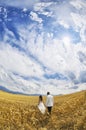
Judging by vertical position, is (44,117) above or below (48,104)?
below

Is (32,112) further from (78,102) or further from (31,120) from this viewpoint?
(78,102)

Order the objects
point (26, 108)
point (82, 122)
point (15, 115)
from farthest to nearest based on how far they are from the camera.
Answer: point (26, 108)
point (15, 115)
point (82, 122)

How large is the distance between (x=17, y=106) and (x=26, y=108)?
1841mm

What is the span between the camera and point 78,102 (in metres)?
54.8

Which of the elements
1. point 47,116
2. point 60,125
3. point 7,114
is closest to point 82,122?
point 60,125

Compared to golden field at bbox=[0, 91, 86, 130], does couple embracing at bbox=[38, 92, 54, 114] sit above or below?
above

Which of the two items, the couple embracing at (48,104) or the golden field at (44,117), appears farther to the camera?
the couple embracing at (48,104)

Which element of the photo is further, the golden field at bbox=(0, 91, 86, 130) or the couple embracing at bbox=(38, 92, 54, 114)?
the couple embracing at bbox=(38, 92, 54, 114)

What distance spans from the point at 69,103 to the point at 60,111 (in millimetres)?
3380

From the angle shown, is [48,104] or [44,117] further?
[48,104]

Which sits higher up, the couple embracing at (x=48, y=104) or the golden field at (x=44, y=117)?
the couple embracing at (x=48, y=104)

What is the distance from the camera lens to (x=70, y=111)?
5162 cm

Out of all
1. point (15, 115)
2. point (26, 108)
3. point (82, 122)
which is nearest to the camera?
point (82, 122)

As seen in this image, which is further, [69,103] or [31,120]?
[69,103]
